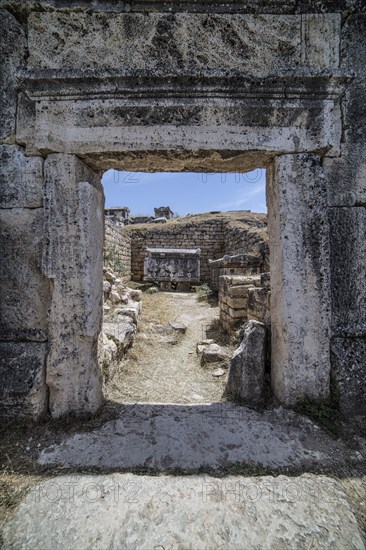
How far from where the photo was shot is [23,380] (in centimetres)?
173

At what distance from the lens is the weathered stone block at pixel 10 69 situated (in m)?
1.83

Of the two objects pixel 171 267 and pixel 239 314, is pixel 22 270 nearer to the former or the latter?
pixel 239 314

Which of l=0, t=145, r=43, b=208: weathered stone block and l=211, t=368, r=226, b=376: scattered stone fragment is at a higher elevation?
l=0, t=145, r=43, b=208: weathered stone block

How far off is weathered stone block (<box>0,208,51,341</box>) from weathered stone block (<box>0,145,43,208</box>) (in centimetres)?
7

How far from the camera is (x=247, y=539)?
1.04 metres

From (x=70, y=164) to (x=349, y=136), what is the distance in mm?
2059

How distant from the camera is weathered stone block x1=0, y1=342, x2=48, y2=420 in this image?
171 centimetres

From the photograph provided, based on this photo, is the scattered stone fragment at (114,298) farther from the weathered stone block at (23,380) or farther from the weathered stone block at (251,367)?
the weathered stone block at (251,367)

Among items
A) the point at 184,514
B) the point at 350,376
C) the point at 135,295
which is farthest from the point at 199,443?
the point at 135,295

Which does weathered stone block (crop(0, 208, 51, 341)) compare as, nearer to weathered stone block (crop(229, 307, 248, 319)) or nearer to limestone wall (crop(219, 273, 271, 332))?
limestone wall (crop(219, 273, 271, 332))

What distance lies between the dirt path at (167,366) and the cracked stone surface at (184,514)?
889mm

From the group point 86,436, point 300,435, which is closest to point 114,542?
point 86,436

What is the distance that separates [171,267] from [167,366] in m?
6.16

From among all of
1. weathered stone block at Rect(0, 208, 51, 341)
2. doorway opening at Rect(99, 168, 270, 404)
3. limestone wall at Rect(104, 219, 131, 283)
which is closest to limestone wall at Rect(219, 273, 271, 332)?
doorway opening at Rect(99, 168, 270, 404)
